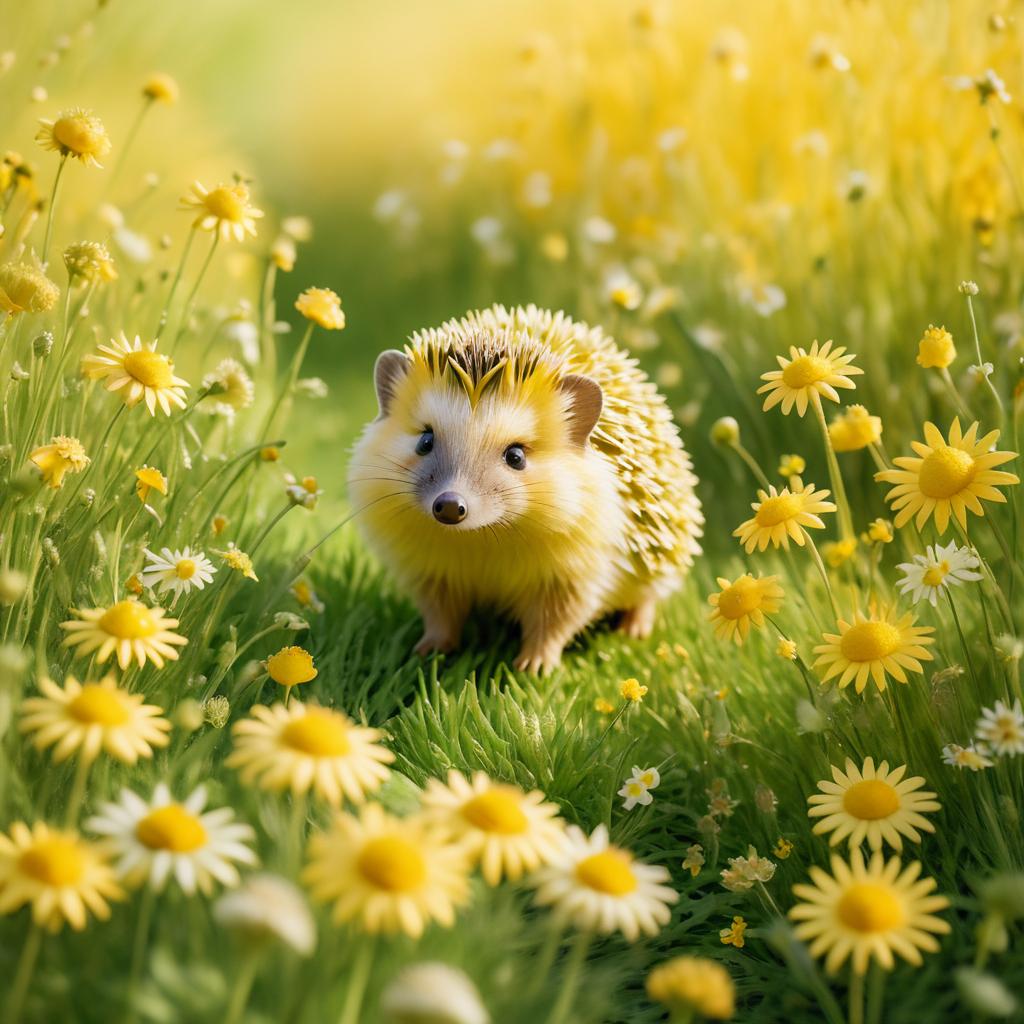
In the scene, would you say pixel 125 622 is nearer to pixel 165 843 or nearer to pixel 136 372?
pixel 165 843

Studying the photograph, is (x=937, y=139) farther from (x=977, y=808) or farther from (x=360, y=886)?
A: (x=360, y=886)

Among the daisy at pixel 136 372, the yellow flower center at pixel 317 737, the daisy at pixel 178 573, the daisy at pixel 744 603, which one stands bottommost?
the yellow flower center at pixel 317 737

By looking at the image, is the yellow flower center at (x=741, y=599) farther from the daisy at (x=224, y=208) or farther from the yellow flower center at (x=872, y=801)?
the daisy at (x=224, y=208)

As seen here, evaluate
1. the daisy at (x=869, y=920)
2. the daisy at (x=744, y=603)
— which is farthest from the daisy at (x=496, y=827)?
the daisy at (x=744, y=603)

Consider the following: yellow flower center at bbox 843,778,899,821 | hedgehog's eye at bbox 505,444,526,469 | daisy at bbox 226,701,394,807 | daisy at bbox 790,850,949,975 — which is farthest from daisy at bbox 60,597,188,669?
yellow flower center at bbox 843,778,899,821

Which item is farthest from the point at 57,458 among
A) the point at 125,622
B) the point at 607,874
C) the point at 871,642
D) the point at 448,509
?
the point at 871,642

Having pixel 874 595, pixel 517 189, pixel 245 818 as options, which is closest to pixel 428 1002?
pixel 245 818

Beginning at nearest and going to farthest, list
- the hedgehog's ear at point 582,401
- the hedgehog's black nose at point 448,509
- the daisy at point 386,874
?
1. the daisy at point 386,874
2. the hedgehog's black nose at point 448,509
3. the hedgehog's ear at point 582,401
